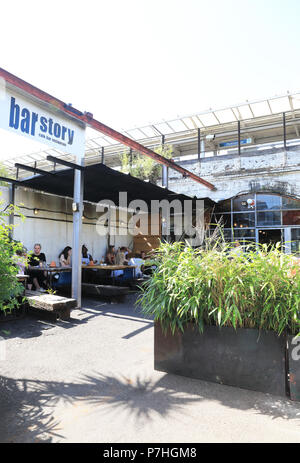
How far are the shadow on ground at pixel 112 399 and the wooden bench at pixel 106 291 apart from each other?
395cm

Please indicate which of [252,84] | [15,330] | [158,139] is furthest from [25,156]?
[15,330]

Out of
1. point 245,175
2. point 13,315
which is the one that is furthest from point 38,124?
point 245,175

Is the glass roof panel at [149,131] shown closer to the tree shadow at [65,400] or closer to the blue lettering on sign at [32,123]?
the blue lettering on sign at [32,123]

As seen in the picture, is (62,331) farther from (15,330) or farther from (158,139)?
(158,139)

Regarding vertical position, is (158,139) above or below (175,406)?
above

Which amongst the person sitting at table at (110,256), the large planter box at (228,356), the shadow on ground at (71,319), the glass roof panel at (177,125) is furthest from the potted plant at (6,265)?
the glass roof panel at (177,125)

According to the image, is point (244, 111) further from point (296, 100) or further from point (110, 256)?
point (110, 256)

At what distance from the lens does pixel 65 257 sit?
941cm

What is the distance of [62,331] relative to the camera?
4527mm

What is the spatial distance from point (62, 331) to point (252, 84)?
42.1 feet

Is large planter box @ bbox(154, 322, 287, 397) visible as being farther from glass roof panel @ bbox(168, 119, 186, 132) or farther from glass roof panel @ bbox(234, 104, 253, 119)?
glass roof panel @ bbox(168, 119, 186, 132)

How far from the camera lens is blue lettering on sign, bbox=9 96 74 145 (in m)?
4.51

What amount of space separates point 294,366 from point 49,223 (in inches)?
334

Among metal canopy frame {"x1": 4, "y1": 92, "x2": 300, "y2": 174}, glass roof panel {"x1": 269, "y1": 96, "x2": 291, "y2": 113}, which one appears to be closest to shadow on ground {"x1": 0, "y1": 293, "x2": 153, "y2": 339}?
metal canopy frame {"x1": 4, "y1": 92, "x2": 300, "y2": 174}
